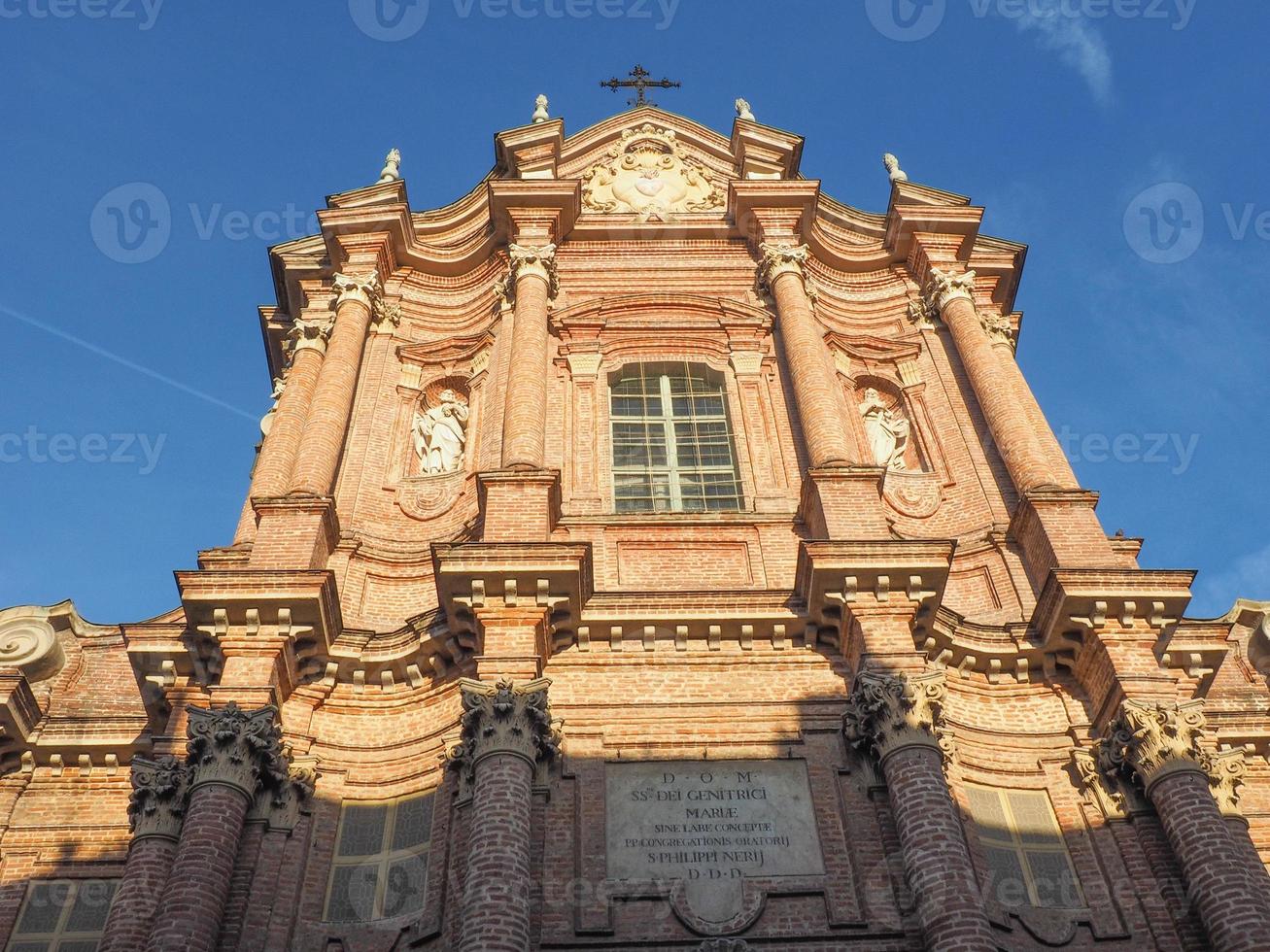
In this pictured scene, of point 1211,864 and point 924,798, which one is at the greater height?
point 924,798

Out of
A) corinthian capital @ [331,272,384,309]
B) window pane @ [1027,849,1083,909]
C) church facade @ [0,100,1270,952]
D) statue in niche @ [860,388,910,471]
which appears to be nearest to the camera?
church facade @ [0,100,1270,952]

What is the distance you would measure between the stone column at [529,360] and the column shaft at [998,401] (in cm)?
654

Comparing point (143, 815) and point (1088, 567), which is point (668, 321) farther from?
point (143, 815)

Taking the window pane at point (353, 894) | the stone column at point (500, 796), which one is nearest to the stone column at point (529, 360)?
the stone column at point (500, 796)

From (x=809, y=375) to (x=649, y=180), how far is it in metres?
7.97

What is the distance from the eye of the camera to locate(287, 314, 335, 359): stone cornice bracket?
20000mm

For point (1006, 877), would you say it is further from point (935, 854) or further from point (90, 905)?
point (90, 905)

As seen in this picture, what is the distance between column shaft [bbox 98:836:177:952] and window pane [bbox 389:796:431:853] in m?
2.30

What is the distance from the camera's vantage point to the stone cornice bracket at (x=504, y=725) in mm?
12672

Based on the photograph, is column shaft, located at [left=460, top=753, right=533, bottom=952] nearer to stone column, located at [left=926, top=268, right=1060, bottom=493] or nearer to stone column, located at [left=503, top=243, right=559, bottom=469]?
stone column, located at [left=503, top=243, right=559, bottom=469]

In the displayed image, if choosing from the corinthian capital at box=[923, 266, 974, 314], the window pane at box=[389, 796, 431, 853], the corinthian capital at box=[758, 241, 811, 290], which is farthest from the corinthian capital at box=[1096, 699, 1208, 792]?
the corinthian capital at box=[758, 241, 811, 290]

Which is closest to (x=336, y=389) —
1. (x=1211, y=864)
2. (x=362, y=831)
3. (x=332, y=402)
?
(x=332, y=402)

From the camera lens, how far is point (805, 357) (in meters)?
18.5

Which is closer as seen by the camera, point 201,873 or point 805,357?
point 201,873
